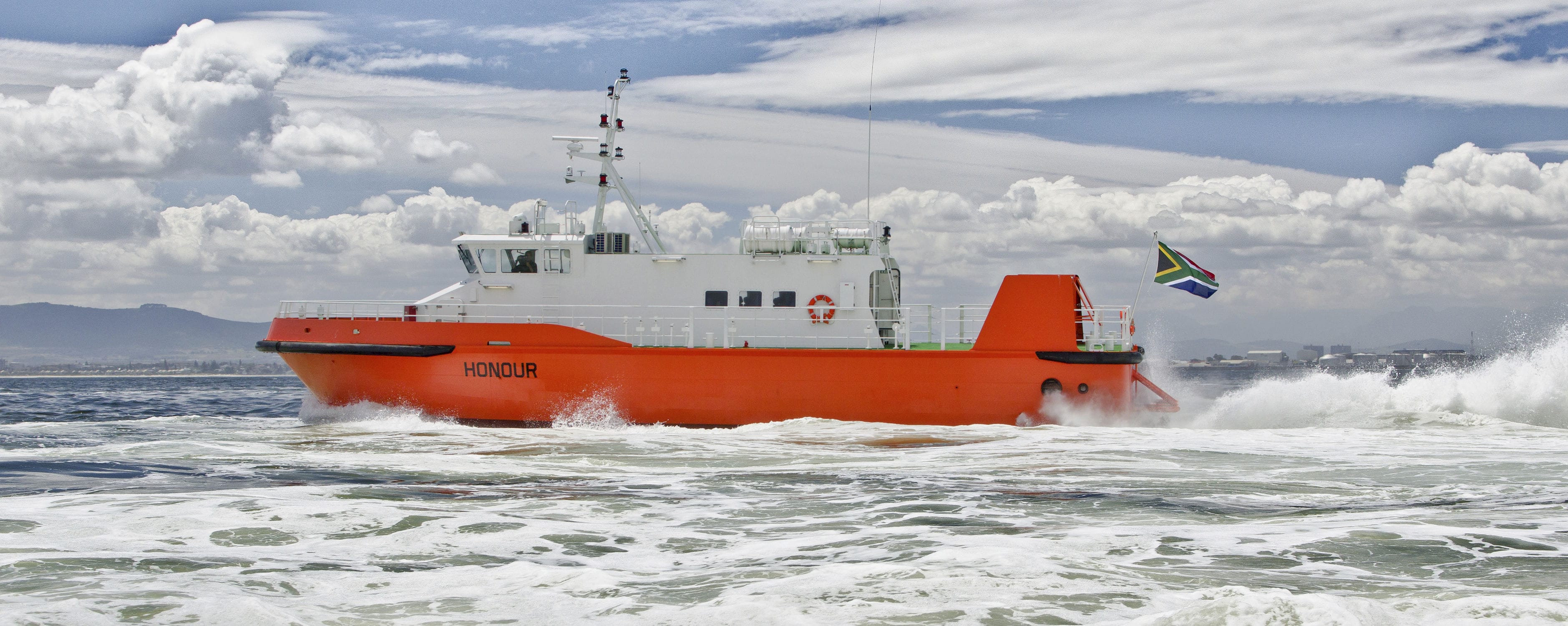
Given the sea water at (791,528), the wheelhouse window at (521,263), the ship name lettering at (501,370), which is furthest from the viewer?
the wheelhouse window at (521,263)

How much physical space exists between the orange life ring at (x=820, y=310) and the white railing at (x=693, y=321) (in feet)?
0.06

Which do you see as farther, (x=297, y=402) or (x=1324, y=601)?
(x=297, y=402)

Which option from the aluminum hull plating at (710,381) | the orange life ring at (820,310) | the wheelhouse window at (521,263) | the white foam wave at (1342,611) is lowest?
the white foam wave at (1342,611)

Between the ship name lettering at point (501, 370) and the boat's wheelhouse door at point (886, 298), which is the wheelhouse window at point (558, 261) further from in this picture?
the boat's wheelhouse door at point (886, 298)

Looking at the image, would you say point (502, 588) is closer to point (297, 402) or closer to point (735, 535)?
point (735, 535)

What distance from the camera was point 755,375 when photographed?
42.4ft

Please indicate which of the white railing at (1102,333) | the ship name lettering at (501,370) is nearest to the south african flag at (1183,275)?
the white railing at (1102,333)

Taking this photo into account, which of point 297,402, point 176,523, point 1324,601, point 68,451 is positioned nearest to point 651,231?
point 68,451

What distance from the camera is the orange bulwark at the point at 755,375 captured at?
1279 centimetres

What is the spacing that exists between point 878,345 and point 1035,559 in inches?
325

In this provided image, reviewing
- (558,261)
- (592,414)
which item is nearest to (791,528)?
(592,414)

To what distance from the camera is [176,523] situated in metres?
6.28

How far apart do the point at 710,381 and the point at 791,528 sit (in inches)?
263

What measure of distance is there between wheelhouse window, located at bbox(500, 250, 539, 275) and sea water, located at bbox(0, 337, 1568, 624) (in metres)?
2.88
